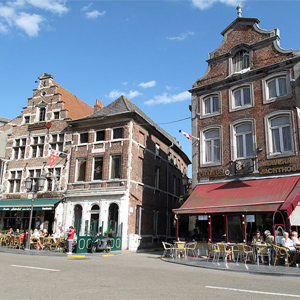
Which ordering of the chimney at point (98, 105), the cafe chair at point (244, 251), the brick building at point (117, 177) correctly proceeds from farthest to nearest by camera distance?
the chimney at point (98, 105)
the brick building at point (117, 177)
the cafe chair at point (244, 251)

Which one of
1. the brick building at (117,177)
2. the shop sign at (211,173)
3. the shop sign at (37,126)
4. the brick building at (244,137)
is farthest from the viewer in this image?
the shop sign at (37,126)

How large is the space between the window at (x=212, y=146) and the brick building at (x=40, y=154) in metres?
11.3

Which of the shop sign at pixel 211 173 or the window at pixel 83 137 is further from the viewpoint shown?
the window at pixel 83 137

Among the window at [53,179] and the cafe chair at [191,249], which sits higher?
the window at [53,179]

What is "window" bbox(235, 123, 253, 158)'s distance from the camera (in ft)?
59.1

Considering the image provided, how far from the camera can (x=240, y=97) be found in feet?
62.3

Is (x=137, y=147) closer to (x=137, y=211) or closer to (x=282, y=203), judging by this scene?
(x=137, y=211)

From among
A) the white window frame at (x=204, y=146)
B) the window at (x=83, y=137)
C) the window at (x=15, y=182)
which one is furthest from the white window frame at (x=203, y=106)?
the window at (x=15, y=182)

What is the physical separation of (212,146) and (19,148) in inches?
692

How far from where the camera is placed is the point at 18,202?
25328mm

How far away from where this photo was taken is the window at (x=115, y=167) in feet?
76.0

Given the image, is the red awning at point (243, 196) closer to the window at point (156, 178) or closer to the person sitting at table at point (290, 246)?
the person sitting at table at point (290, 246)

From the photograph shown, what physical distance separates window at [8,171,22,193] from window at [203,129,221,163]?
16423 millimetres

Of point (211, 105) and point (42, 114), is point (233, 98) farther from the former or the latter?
point (42, 114)
